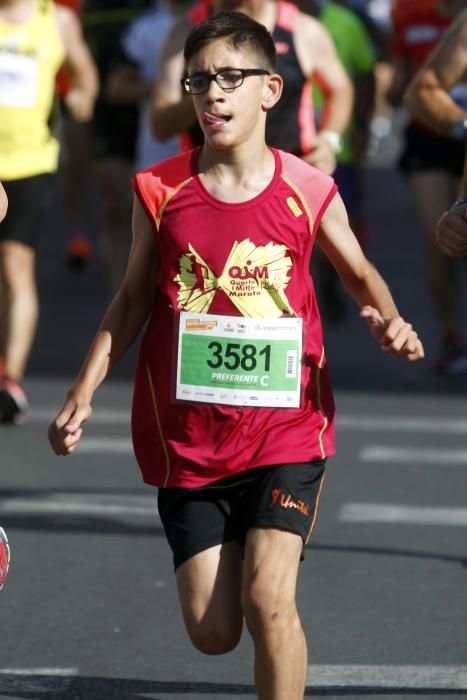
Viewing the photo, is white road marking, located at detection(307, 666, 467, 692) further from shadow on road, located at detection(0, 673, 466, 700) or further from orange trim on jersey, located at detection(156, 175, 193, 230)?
orange trim on jersey, located at detection(156, 175, 193, 230)

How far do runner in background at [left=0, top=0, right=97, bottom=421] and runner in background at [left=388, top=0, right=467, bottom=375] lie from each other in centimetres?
195

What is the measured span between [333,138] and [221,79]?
3.01 metres

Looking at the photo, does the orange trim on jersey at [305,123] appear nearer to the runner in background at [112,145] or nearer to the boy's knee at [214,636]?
the boy's knee at [214,636]

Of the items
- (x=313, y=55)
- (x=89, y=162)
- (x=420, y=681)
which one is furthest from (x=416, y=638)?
(x=89, y=162)

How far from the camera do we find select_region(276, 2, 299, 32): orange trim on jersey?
696 centimetres

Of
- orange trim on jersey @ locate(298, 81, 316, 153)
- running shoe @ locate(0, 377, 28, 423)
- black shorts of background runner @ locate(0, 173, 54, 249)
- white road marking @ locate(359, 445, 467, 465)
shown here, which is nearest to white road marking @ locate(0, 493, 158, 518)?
white road marking @ locate(359, 445, 467, 465)

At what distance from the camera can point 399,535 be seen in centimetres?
656

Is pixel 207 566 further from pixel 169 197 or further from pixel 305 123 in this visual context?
pixel 305 123

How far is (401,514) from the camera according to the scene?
6879mm

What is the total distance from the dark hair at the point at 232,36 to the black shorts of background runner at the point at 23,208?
414cm

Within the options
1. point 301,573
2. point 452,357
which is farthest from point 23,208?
point 301,573

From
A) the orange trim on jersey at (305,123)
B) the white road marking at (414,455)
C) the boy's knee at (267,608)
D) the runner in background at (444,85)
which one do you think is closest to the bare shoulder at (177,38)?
the orange trim on jersey at (305,123)

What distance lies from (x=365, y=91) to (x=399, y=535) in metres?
5.18

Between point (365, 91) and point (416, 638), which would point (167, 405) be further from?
point (365, 91)
